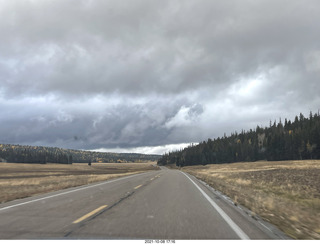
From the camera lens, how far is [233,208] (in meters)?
8.96

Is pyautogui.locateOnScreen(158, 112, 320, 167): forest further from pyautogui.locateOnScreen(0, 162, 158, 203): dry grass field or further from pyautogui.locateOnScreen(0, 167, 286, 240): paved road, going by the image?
pyautogui.locateOnScreen(0, 167, 286, 240): paved road

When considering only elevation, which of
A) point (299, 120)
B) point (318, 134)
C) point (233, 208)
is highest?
point (299, 120)

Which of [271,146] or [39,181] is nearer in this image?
[39,181]

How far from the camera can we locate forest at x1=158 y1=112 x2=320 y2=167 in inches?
3656

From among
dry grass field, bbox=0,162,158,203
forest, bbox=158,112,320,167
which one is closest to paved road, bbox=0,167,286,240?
dry grass field, bbox=0,162,158,203

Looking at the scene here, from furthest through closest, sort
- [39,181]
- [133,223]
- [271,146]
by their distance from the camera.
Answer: [271,146] < [39,181] < [133,223]

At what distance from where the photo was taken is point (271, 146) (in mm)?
108500

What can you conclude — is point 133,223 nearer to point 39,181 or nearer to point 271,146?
point 39,181

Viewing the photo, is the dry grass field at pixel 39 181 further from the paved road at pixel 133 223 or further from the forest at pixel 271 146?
the forest at pixel 271 146

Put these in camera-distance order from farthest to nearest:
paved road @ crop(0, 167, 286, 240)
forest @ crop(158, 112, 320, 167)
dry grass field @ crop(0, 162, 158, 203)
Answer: forest @ crop(158, 112, 320, 167) < dry grass field @ crop(0, 162, 158, 203) < paved road @ crop(0, 167, 286, 240)

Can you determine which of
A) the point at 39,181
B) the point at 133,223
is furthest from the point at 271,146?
the point at 133,223
